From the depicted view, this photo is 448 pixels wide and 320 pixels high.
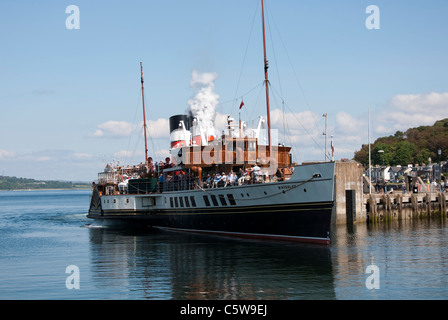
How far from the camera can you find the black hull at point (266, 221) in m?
32.1

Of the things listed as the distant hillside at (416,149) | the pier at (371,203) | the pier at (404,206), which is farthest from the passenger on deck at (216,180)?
the distant hillside at (416,149)

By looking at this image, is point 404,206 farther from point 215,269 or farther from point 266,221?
point 215,269

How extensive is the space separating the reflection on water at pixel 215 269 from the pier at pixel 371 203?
16.4 m

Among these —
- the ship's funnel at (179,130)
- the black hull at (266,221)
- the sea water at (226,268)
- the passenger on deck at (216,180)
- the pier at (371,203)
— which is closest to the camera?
the sea water at (226,268)

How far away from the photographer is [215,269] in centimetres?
2698

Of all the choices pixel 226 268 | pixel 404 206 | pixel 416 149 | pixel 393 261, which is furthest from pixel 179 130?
pixel 416 149

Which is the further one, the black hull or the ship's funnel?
the ship's funnel

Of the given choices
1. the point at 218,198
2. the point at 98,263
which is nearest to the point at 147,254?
the point at 98,263

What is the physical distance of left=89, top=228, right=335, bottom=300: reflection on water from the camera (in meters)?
21.9

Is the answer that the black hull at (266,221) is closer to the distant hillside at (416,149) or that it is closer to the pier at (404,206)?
the pier at (404,206)

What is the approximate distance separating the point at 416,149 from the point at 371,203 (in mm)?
108027

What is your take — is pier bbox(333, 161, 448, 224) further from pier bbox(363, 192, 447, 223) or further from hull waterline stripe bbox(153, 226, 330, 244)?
hull waterline stripe bbox(153, 226, 330, 244)

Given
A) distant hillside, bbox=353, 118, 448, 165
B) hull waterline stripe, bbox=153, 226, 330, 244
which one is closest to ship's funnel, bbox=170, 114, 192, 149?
hull waterline stripe, bbox=153, 226, 330, 244

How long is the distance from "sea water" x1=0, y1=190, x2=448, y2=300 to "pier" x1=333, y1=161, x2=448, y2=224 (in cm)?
744
